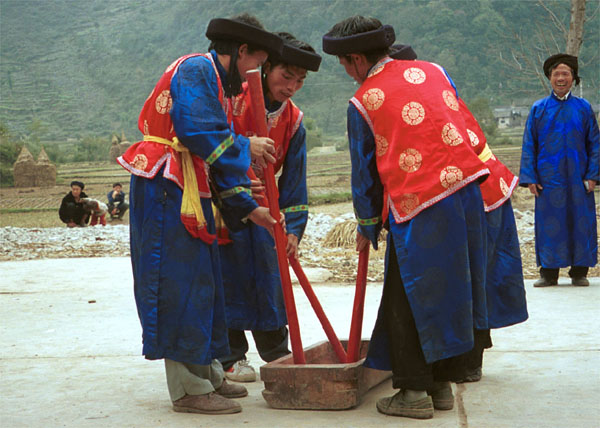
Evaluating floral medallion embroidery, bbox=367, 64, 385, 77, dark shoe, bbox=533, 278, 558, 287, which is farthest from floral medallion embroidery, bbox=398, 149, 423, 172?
dark shoe, bbox=533, 278, 558, 287

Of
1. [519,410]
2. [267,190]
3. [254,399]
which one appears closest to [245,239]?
[267,190]

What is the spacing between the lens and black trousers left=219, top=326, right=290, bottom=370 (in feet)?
11.8

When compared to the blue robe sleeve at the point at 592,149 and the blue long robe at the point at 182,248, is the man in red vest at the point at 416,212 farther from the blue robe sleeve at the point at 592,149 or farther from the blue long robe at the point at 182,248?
the blue robe sleeve at the point at 592,149

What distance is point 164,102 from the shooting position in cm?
292

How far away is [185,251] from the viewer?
9.51ft

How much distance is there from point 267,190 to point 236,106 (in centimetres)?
57

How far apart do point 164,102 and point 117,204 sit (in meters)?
11.2

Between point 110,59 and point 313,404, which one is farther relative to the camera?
point 110,59

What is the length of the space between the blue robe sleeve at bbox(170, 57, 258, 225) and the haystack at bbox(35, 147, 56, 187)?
13.7 metres

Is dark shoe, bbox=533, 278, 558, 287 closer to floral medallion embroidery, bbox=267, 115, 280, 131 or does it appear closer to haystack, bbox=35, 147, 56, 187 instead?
floral medallion embroidery, bbox=267, 115, 280, 131

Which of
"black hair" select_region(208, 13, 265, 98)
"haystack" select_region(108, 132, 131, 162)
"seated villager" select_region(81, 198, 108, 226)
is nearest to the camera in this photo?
"black hair" select_region(208, 13, 265, 98)

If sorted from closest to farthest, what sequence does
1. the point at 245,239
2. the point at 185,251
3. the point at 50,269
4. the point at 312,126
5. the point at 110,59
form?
the point at 185,251
the point at 245,239
the point at 50,269
the point at 312,126
the point at 110,59

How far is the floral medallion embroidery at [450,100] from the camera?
2969 mm

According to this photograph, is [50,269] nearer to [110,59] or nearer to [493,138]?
[493,138]
